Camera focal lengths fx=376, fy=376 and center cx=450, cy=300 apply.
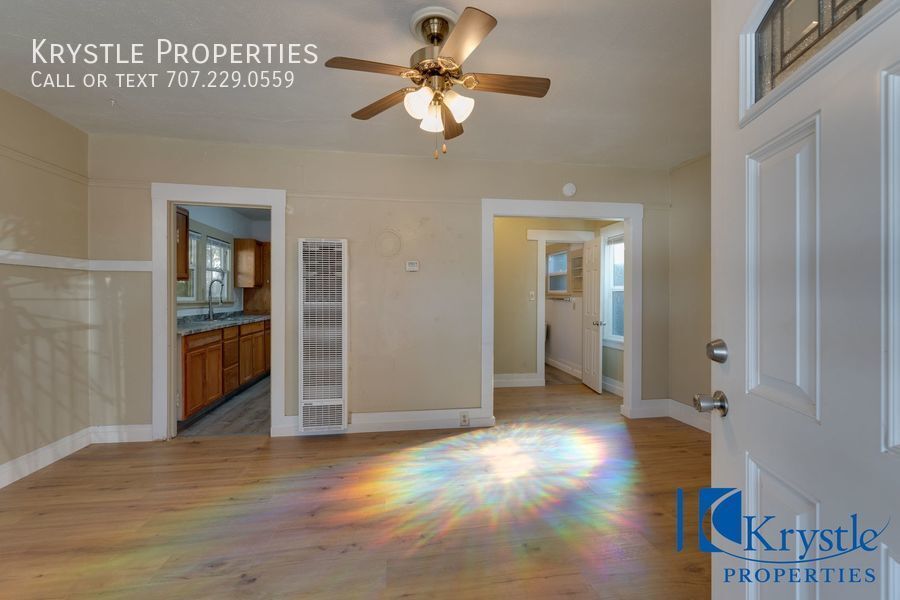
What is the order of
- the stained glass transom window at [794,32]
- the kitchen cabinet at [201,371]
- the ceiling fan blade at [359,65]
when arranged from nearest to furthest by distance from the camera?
the stained glass transom window at [794,32] < the ceiling fan blade at [359,65] < the kitchen cabinet at [201,371]

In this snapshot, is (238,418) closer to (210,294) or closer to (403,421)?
(403,421)

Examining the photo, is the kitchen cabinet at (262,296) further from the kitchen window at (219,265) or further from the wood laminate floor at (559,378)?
the wood laminate floor at (559,378)

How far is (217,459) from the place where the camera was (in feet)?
9.31

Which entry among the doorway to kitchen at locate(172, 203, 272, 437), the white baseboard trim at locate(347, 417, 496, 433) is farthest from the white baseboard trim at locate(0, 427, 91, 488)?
the white baseboard trim at locate(347, 417, 496, 433)

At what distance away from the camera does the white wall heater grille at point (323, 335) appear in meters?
3.21

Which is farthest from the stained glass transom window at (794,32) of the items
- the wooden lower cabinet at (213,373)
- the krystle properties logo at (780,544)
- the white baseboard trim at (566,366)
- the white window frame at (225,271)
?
the white window frame at (225,271)

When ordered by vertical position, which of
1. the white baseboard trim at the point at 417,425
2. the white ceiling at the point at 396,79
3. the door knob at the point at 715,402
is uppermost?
the white ceiling at the point at 396,79

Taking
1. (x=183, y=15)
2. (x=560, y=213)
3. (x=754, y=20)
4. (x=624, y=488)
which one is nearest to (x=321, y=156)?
(x=183, y=15)

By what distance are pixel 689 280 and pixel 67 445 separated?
542 centimetres

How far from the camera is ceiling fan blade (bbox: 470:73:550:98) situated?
171cm

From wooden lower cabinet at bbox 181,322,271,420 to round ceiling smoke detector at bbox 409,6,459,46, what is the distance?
333 centimetres

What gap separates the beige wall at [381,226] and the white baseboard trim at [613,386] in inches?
84.4

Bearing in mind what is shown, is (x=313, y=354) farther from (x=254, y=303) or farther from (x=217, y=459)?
(x=254, y=303)

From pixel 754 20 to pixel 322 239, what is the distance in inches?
118
